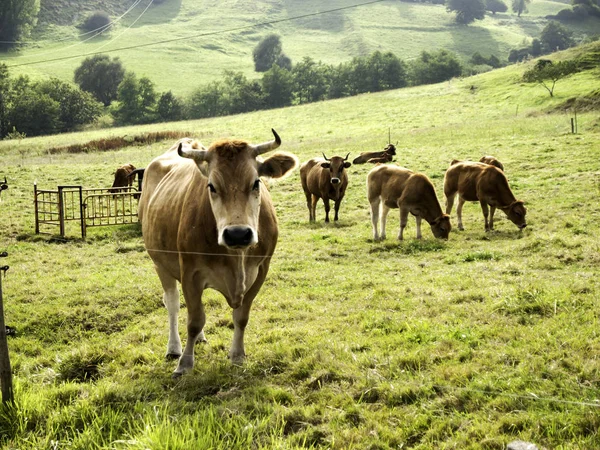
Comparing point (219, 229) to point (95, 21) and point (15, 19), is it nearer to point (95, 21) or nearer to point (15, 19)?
point (15, 19)

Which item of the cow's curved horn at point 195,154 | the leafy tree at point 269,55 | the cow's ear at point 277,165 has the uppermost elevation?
the leafy tree at point 269,55

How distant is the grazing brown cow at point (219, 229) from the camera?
17.0 ft

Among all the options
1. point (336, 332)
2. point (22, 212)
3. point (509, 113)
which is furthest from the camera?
point (509, 113)

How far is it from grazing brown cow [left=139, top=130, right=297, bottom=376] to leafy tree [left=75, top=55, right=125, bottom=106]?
3812 inches

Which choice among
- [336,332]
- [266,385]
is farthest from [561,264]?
[266,385]

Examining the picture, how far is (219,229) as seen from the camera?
5.07 m

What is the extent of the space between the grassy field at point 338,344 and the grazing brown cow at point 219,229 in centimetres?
75

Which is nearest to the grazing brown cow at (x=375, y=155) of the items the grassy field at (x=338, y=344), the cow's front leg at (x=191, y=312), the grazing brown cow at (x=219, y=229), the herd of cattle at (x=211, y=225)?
the grassy field at (x=338, y=344)

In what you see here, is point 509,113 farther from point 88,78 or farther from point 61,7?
point 61,7

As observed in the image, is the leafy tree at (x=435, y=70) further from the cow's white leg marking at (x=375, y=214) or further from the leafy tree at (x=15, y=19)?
the cow's white leg marking at (x=375, y=214)

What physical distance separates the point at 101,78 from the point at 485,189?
9524cm

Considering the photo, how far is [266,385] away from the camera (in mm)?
5473

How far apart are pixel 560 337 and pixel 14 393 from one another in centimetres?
539

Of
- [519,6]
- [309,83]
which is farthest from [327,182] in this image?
[519,6]
